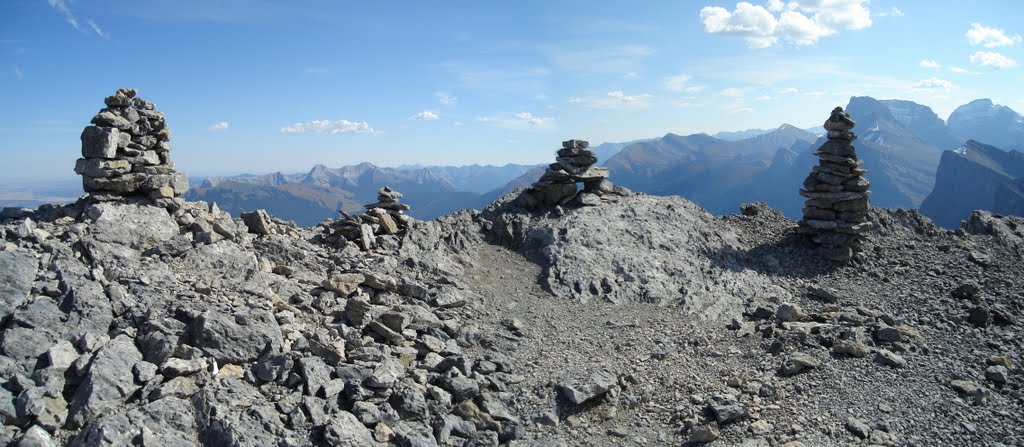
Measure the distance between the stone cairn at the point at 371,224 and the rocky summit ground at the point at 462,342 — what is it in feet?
1.67

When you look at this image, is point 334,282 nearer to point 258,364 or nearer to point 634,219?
point 258,364

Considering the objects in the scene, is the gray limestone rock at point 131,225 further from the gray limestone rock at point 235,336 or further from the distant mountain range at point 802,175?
the distant mountain range at point 802,175

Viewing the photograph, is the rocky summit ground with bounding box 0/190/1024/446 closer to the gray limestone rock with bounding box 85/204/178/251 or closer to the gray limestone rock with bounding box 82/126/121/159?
the gray limestone rock with bounding box 85/204/178/251

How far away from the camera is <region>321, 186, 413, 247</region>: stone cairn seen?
19344 mm

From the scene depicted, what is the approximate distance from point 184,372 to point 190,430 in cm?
149

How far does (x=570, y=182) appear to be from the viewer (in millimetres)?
25000

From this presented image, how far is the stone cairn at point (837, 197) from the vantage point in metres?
23.8

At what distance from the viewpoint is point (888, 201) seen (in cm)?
12369

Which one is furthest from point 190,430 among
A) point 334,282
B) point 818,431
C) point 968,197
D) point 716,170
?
point 716,170

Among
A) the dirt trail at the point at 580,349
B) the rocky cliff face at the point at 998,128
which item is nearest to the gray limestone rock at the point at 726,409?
the dirt trail at the point at 580,349

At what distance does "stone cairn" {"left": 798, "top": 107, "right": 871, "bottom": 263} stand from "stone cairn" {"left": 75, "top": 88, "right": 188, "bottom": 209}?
2540 centimetres

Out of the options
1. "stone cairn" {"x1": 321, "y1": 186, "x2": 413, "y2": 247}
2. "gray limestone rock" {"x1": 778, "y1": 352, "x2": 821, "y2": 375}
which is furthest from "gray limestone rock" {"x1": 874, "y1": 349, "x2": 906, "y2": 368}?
"stone cairn" {"x1": 321, "y1": 186, "x2": 413, "y2": 247}

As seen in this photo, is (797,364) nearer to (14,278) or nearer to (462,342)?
(462,342)

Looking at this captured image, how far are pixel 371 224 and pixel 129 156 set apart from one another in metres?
7.82
